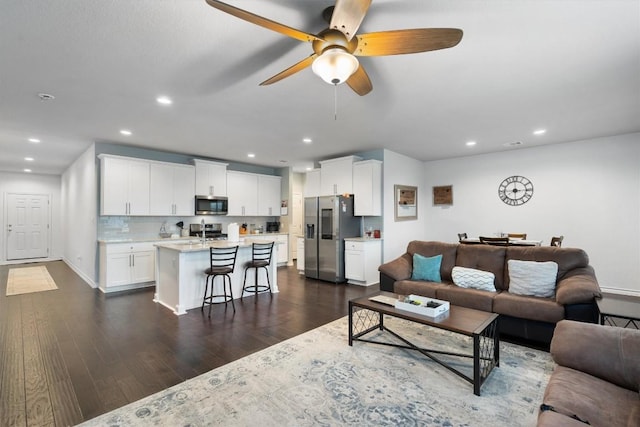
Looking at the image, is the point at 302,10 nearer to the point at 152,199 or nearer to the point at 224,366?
the point at 224,366

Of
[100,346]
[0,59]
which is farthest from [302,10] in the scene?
[100,346]

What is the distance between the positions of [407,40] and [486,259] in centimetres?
306

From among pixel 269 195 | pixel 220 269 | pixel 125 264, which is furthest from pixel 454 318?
pixel 269 195

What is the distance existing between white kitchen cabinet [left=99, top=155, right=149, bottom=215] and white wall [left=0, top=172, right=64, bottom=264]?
559 centimetres

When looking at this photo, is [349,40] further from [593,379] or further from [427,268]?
[427,268]

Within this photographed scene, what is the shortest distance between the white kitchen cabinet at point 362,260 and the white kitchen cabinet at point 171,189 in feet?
11.4

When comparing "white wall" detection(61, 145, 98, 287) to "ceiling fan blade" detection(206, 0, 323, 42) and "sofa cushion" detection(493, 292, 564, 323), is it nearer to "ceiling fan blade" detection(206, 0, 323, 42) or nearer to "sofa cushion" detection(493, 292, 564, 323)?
"ceiling fan blade" detection(206, 0, 323, 42)

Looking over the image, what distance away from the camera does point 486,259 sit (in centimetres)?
385

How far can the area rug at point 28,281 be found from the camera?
212 inches

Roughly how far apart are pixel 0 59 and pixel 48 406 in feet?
9.14

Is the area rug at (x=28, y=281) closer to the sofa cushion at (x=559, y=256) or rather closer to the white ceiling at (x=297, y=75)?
the white ceiling at (x=297, y=75)

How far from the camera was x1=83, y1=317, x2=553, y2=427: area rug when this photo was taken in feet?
6.44

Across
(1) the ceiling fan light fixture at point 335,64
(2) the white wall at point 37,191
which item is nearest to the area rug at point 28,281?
(2) the white wall at point 37,191

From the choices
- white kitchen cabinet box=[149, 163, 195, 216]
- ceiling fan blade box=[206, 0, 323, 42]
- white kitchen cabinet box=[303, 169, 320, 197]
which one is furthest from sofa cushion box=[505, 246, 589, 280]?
white kitchen cabinet box=[149, 163, 195, 216]
